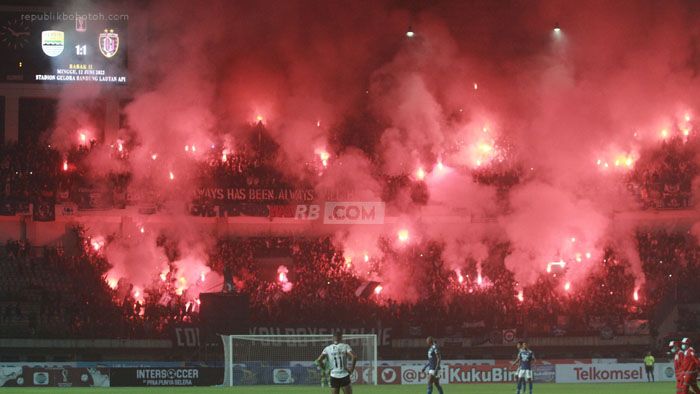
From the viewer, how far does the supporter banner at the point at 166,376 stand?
103 ft

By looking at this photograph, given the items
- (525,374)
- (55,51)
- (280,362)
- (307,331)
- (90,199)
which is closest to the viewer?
(525,374)

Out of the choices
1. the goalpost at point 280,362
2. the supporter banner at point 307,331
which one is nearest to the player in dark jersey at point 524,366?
the goalpost at point 280,362

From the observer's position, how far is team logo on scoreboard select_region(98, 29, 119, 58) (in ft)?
141

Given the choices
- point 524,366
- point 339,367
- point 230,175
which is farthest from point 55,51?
point 339,367

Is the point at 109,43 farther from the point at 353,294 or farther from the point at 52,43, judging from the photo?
the point at 353,294

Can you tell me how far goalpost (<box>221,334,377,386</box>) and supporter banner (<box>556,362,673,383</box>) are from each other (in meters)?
6.72

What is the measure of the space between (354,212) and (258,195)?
4.19 meters

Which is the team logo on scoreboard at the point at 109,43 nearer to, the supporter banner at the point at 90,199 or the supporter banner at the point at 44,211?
the supporter banner at the point at 90,199

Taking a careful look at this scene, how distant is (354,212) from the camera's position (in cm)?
4009

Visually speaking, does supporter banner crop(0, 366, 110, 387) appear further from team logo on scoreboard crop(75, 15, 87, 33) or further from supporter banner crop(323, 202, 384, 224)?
team logo on scoreboard crop(75, 15, 87, 33)

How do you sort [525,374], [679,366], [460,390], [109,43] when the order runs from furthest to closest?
[109,43], [460,390], [525,374], [679,366]

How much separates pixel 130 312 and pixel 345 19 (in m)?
16.9

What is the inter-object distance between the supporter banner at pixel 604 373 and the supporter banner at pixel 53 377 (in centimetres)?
1545

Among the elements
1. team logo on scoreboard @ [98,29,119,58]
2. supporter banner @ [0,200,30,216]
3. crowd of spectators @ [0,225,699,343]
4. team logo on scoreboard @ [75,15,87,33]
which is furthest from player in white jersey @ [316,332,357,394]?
team logo on scoreboard @ [75,15,87,33]
